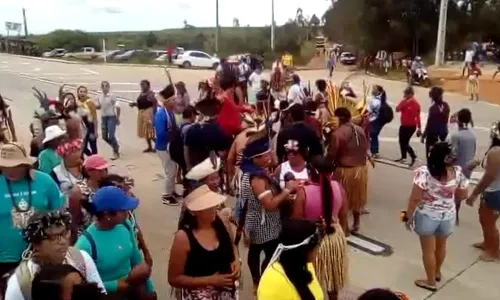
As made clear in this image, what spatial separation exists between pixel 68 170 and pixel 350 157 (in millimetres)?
3502

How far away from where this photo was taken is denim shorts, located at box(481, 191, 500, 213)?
6579 millimetres

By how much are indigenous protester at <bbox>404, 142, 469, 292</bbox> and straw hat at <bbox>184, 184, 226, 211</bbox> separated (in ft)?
8.17

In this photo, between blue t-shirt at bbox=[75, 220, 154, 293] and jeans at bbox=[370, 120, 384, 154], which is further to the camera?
jeans at bbox=[370, 120, 384, 154]

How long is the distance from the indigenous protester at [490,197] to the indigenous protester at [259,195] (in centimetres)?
253

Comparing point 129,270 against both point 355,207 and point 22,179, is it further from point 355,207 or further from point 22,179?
point 355,207

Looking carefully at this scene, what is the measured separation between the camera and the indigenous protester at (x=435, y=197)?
18.2ft

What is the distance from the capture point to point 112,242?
12.7 feet

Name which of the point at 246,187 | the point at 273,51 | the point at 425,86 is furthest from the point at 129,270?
the point at 273,51

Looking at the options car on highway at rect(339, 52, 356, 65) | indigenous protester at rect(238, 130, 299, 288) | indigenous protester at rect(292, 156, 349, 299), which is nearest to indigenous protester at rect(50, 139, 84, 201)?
indigenous protester at rect(238, 130, 299, 288)

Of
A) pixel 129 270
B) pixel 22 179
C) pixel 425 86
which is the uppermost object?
pixel 22 179

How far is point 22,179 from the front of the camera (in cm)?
420

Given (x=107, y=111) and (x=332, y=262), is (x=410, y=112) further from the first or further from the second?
(x=332, y=262)

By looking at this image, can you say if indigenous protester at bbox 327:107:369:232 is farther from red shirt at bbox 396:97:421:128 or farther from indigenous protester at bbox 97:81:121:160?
indigenous protester at bbox 97:81:121:160

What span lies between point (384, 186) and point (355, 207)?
246 cm
